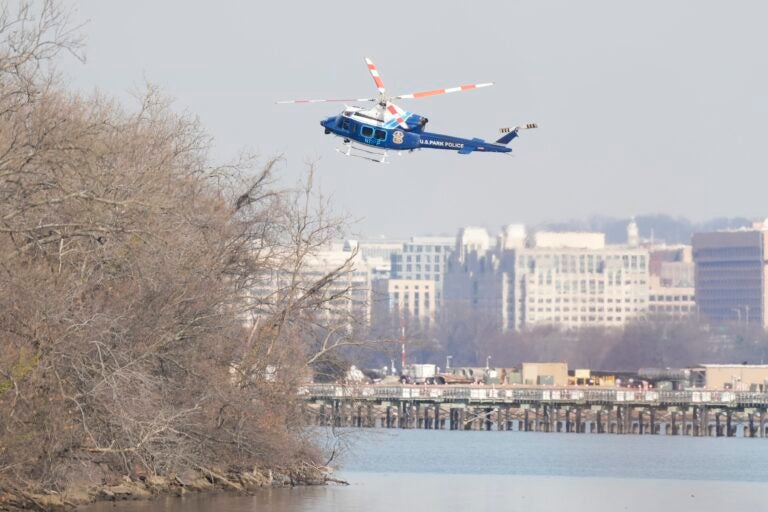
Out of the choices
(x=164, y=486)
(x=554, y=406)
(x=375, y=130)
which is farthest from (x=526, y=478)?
(x=554, y=406)

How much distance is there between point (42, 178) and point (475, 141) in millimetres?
24673

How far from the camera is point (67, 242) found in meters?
42.8

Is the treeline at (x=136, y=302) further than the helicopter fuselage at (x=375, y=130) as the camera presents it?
No

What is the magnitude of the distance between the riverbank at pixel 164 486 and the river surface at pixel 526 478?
1.62ft

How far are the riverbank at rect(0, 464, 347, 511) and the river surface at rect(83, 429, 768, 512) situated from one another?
0.50 meters

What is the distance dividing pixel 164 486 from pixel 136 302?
24.2 ft

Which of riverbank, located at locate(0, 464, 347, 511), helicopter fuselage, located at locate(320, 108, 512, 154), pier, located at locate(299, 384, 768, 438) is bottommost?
riverbank, located at locate(0, 464, 347, 511)

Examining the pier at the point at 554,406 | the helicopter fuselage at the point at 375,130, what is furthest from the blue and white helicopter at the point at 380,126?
the pier at the point at 554,406

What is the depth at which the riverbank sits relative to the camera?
146 feet

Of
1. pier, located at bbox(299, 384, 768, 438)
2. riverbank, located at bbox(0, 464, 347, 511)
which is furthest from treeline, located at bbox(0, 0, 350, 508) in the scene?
pier, located at bbox(299, 384, 768, 438)

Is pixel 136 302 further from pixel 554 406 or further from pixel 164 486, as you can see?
pixel 554 406

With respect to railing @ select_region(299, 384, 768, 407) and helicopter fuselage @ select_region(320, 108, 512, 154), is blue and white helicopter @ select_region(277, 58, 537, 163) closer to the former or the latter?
helicopter fuselage @ select_region(320, 108, 512, 154)

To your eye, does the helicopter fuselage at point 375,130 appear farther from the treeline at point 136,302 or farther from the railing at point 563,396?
the railing at point 563,396

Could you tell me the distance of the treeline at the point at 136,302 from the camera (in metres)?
40.0
